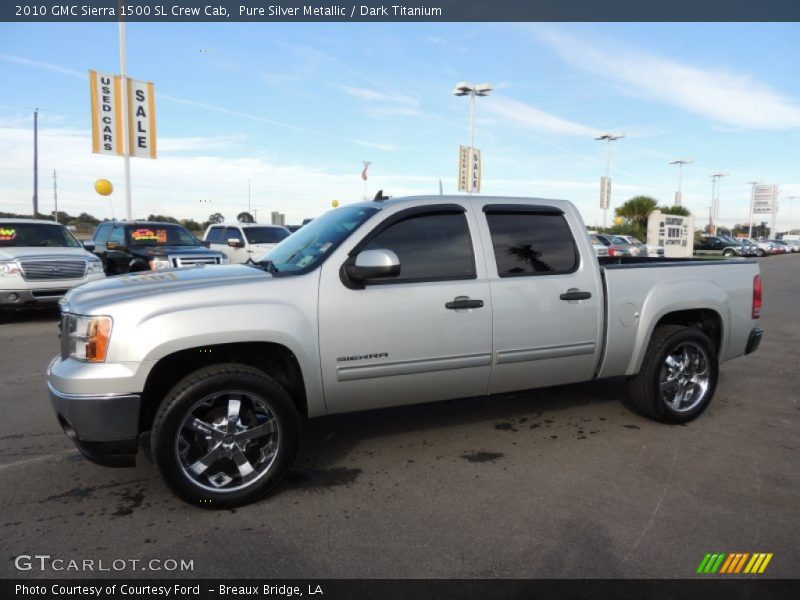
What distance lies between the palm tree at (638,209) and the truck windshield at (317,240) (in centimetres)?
5401

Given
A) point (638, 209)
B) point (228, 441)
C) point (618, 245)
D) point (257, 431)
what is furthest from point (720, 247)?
point (228, 441)

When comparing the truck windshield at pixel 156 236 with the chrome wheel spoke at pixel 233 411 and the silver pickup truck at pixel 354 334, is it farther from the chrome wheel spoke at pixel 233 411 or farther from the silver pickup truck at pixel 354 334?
the chrome wheel spoke at pixel 233 411

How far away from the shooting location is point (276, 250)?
14.9 ft

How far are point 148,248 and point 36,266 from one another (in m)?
2.48

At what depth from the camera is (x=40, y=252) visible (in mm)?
10070

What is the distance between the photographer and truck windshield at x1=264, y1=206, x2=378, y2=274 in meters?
3.85

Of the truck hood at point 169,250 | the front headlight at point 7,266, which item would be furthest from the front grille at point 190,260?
the front headlight at point 7,266

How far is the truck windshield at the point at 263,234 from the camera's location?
590 inches

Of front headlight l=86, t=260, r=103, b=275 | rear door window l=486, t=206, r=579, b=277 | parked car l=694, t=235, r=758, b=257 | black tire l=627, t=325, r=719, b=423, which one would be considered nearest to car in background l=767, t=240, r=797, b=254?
parked car l=694, t=235, r=758, b=257

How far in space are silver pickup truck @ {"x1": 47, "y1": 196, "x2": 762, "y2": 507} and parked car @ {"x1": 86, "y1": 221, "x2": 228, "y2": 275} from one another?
755cm

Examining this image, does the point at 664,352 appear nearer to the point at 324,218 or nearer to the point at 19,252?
the point at 324,218
